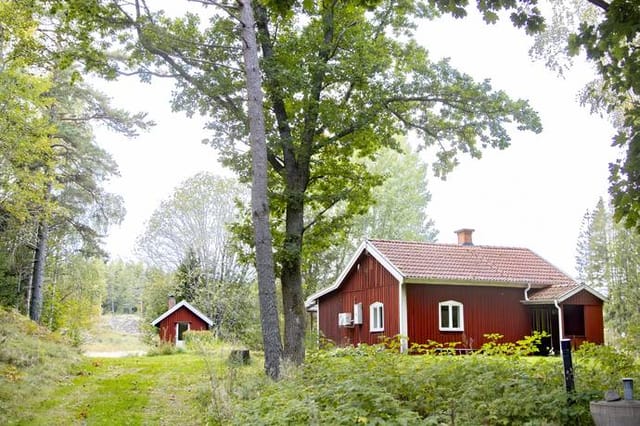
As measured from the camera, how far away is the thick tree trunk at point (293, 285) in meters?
13.1

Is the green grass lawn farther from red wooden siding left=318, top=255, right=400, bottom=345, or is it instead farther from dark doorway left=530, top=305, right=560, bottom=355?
dark doorway left=530, top=305, right=560, bottom=355

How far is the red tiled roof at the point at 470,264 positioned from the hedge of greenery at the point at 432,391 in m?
13.0

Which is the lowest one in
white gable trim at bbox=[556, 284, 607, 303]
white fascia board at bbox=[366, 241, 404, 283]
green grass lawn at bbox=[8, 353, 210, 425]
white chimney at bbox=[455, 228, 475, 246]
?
green grass lawn at bbox=[8, 353, 210, 425]

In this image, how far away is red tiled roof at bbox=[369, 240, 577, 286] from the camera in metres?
21.3

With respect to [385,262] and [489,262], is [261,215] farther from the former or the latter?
[489,262]

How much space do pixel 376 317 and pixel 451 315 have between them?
297 cm

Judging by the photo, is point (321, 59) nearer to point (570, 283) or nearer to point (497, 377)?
point (497, 377)

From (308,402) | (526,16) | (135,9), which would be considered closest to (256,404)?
(308,402)

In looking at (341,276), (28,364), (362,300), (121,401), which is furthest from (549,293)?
(28,364)

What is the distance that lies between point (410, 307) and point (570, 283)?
6.57 m

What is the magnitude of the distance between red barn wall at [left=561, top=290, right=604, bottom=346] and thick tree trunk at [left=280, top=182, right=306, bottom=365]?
41.9 ft

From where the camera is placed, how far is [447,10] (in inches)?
263

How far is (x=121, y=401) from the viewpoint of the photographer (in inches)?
393

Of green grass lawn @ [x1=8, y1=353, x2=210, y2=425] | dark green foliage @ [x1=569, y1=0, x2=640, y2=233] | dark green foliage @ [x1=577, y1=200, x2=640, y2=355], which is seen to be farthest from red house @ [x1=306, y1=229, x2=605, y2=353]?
dark green foliage @ [x1=569, y1=0, x2=640, y2=233]
